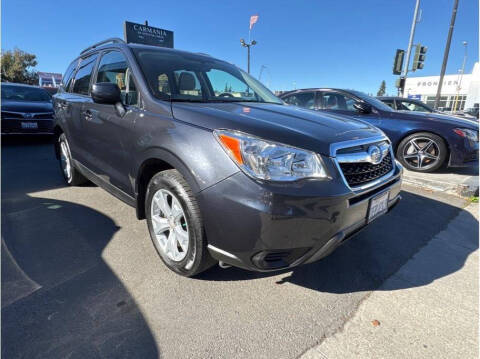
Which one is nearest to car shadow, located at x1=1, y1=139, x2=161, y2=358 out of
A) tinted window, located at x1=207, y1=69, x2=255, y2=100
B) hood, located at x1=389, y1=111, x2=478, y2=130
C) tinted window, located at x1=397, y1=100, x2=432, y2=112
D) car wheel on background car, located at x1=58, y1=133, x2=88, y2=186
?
car wheel on background car, located at x1=58, y1=133, x2=88, y2=186

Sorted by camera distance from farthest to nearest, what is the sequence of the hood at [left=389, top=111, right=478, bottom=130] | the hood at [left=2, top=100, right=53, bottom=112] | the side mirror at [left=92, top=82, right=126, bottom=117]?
the hood at [left=2, top=100, right=53, bottom=112] → the hood at [left=389, top=111, right=478, bottom=130] → the side mirror at [left=92, top=82, right=126, bottom=117]

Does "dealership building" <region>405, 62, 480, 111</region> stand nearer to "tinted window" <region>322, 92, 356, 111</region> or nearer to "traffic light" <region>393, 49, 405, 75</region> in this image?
"traffic light" <region>393, 49, 405, 75</region>

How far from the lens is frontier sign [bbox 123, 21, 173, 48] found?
2415cm

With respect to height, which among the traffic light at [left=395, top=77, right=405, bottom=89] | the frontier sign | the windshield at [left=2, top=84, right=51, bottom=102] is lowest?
the windshield at [left=2, top=84, right=51, bottom=102]

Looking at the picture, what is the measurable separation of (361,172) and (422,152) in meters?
4.27

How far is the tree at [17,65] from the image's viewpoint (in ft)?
126

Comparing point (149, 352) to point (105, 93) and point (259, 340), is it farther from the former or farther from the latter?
point (105, 93)

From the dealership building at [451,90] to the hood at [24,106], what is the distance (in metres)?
51.1

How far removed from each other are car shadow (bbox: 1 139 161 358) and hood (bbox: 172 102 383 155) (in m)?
1.28

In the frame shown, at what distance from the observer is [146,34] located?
2577cm

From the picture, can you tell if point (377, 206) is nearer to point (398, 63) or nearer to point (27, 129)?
point (27, 129)

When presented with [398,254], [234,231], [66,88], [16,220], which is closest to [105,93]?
[234,231]

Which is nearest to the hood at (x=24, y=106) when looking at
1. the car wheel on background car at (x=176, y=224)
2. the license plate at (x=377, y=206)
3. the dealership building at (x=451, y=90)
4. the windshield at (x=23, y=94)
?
the windshield at (x=23, y=94)

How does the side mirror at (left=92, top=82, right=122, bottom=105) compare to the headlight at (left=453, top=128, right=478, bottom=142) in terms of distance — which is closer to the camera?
the side mirror at (left=92, top=82, right=122, bottom=105)
